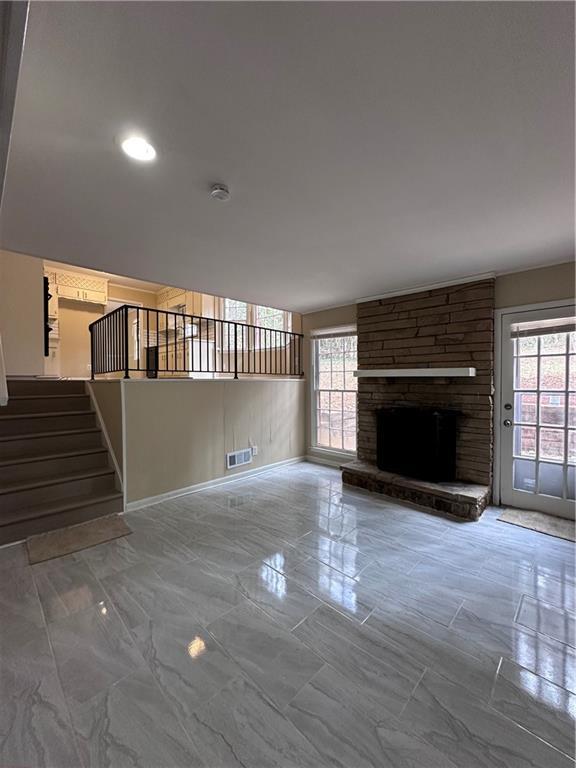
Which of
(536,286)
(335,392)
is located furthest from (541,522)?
(335,392)

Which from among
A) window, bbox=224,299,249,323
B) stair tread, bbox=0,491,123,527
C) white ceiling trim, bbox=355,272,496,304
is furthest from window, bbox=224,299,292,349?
stair tread, bbox=0,491,123,527

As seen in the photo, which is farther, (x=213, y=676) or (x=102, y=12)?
(x=213, y=676)

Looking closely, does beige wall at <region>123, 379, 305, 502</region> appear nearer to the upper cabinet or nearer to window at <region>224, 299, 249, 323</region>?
window at <region>224, 299, 249, 323</region>

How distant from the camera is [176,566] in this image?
7.81 feet

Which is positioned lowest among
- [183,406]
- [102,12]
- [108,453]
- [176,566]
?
[176,566]

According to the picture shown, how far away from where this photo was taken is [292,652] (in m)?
1.61

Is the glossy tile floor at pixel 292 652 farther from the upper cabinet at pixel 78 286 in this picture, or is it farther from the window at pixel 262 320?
the upper cabinet at pixel 78 286

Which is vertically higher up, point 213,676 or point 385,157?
point 385,157

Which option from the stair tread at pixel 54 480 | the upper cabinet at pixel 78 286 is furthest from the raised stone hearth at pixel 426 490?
the upper cabinet at pixel 78 286

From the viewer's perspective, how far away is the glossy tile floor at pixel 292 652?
1.21 metres

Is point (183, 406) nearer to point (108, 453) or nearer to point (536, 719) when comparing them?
point (108, 453)

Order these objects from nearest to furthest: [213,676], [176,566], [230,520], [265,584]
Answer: [213,676] < [265,584] < [176,566] < [230,520]

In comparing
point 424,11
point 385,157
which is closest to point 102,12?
point 424,11

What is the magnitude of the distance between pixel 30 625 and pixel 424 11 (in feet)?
10.8
